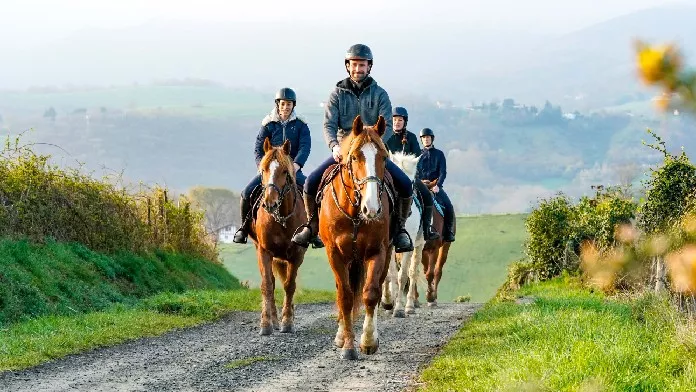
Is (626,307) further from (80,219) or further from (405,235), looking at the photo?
(80,219)

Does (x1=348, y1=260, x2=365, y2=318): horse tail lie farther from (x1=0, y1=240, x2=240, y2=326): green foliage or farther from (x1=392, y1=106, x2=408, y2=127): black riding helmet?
(x1=0, y1=240, x2=240, y2=326): green foliage

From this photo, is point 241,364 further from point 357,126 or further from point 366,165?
point 357,126

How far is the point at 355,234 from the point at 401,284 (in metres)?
6.30

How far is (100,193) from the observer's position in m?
20.6

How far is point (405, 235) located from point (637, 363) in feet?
10.8

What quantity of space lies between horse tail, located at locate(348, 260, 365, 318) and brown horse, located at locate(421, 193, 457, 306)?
23.8ft

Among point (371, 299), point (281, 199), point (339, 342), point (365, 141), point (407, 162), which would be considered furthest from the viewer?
point (407, 162)

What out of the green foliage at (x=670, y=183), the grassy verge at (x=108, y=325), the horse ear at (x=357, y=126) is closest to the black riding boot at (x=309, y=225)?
the horse ear at (x=357, y=126)

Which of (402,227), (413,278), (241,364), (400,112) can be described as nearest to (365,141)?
(402,227)

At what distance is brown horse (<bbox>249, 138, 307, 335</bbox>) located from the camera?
11898mm

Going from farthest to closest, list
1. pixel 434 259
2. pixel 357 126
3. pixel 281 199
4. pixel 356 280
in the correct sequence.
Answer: pixel 434 259
pixel 281 199
pixel 356 280
pixel 357 126

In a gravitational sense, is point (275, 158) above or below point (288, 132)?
below

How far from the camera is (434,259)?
18562 mm

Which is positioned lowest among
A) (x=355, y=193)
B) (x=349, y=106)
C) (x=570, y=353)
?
(x=570, y=353)
